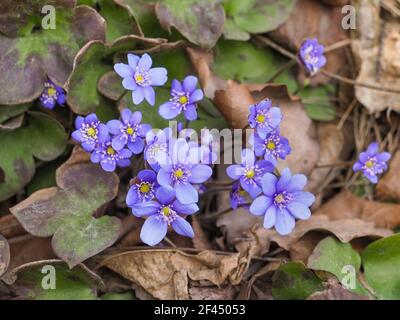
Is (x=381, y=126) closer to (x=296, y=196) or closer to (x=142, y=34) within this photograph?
(x=296, y=196)

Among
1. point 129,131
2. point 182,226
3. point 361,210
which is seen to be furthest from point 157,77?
point 361,210

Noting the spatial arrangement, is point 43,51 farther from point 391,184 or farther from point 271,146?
point 391,184

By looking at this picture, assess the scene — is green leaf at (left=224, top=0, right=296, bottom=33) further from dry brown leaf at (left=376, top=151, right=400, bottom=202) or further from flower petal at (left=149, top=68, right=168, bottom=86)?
→ dry brown leaf at (left=376, top=151, right=400, bottom=202)

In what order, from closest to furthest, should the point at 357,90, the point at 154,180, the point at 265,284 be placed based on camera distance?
the point at 154,180, the point at 265,284, the point at 357,90

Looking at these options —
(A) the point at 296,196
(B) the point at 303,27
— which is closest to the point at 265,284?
(A) the point at 296,196

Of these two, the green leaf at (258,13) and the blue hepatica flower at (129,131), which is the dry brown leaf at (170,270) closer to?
the blue hepatica flower at (129,131)
